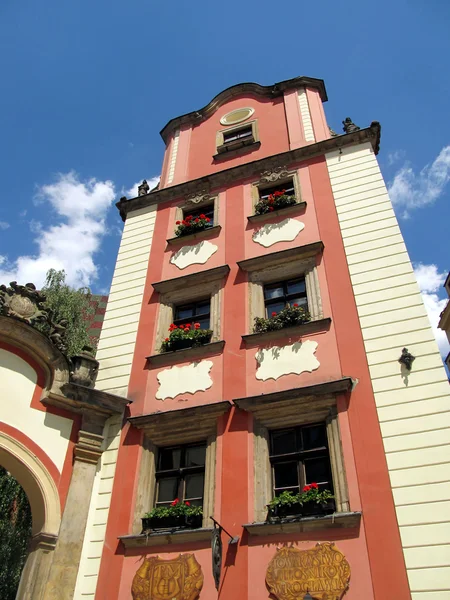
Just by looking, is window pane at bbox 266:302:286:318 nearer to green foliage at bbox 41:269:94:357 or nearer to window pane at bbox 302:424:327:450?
window pane at bbox 302:424:327:450

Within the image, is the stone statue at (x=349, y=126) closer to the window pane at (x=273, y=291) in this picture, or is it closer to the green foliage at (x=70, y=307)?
the window pane at (x=273, y=291)

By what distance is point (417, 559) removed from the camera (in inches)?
284

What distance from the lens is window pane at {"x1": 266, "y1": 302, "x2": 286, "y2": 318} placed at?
38.2ft

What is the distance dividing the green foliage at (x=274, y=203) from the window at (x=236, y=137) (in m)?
3.41

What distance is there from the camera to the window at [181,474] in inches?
379

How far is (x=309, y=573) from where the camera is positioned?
7660 millimetres

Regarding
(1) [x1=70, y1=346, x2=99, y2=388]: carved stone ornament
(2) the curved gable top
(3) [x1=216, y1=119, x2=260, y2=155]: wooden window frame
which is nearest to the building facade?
(1) [x1=70, y1=346, x2=99, y2=388]: carved stone ornament

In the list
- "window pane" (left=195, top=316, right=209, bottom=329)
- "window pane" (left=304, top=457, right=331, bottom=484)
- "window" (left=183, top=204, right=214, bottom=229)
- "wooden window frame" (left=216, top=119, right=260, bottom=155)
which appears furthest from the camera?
"wooden window frame" (left=216, top=119, right=260, bottom=155)

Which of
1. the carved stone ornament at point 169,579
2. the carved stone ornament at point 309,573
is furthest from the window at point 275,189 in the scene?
the carved stone ornament at point 169,579

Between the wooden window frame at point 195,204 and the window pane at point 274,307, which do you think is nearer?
the window pane at point 274,307

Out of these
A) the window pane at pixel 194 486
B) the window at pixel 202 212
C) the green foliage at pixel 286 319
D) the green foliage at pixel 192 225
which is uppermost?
the window at pixel 202 212

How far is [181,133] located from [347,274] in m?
10.0

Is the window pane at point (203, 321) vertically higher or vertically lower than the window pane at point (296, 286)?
lower

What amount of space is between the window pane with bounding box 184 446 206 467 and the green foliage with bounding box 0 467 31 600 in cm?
867
